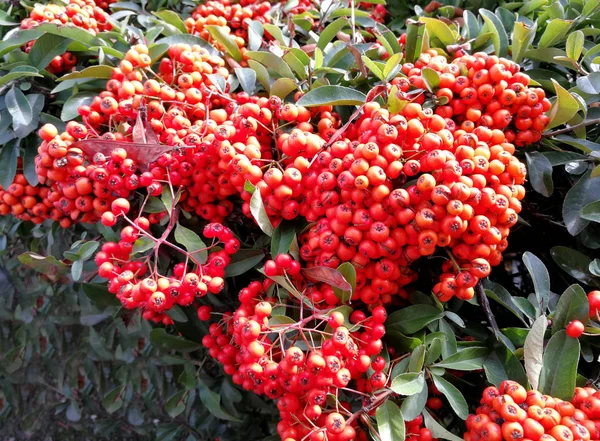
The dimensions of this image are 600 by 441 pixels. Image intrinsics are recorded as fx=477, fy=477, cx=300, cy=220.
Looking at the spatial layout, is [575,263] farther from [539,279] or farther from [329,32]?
[329,32]

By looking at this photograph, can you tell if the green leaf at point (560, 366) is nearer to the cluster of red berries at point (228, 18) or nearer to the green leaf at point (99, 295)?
the cluster of red berries at point (228, 18)

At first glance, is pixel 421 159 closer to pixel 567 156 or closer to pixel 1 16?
pixel 567 156

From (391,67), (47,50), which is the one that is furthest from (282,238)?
(47,50)

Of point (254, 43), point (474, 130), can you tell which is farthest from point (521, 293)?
point (254, 43)

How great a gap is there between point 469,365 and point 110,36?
2064mm

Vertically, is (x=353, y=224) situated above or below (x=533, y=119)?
below

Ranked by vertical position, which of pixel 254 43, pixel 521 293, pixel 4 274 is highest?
pixel 254 43

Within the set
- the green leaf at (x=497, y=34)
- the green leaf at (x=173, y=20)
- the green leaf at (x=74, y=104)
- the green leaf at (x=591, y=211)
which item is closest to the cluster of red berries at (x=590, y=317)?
the green leaf at (x=591, y=211)

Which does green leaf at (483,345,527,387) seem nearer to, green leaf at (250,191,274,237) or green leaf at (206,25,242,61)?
green leaf at (250,191,274,237)

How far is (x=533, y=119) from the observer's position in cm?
165

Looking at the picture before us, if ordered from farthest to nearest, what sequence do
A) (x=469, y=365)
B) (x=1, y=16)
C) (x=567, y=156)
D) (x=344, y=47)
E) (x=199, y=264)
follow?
(x=1, y=16), (x=344, y=47), (x=567, y=156), (x=199, y=264), (x=469, y=365)

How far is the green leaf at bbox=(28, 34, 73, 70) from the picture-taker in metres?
2.07

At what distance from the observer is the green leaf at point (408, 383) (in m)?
1.37

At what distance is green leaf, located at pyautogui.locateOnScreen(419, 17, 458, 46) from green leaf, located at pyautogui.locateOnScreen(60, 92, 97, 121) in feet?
4.67
